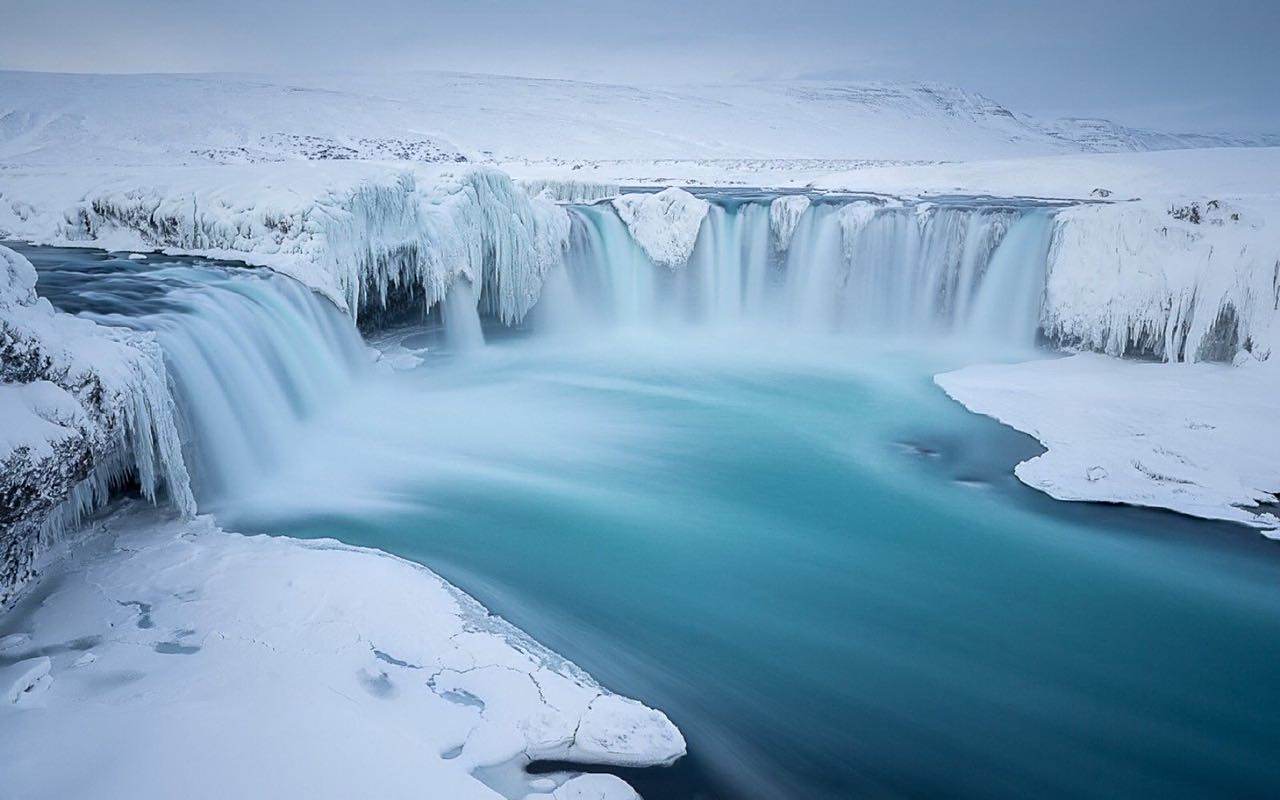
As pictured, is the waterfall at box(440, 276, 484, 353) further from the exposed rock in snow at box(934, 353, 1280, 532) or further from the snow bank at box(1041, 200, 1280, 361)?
the snow bank at box(1041, 200, 1280, 361)

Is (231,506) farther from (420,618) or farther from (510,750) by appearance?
(510,750)

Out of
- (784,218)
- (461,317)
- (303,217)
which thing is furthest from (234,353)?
(784,218)

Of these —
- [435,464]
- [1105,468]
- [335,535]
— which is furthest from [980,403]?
[335,535]

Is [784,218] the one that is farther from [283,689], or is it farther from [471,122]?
[471,122]

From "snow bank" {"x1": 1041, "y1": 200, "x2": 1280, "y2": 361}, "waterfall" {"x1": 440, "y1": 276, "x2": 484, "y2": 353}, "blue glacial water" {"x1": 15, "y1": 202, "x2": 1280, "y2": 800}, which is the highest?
"snow bank" {"x1": 1041, "y1": 200, "x2": 1280, "y2": 361}

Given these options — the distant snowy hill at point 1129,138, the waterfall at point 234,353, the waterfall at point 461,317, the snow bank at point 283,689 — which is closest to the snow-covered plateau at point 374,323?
the snow bank at point 283,689

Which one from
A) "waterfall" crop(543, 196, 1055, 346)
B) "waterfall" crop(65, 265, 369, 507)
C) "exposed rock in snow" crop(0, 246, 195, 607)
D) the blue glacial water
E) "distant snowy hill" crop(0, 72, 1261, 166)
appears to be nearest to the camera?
"exposed rock in snow" crop(0, 246, 195, 607)

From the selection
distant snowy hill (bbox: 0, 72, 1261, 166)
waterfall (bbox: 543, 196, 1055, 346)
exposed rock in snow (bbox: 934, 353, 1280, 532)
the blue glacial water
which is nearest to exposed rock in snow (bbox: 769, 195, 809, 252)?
waterfall (bbox: 543, 196, 1055, 346)
